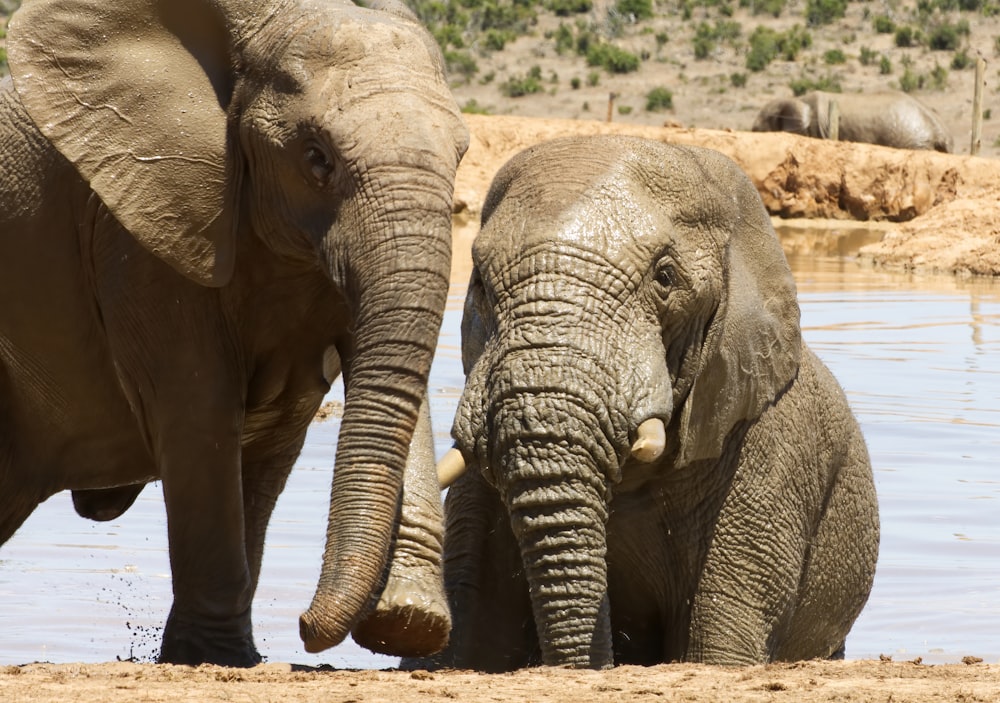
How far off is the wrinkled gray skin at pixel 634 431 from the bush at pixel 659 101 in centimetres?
3803

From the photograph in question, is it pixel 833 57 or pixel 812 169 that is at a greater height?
pixel 812 169

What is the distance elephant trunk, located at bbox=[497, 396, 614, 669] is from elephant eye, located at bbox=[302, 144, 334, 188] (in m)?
0.76

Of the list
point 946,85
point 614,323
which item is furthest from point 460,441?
point 946,85

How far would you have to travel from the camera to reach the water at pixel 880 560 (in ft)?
24.2

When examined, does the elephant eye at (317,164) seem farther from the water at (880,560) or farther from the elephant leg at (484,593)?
the water at (880,560)

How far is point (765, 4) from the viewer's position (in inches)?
2195

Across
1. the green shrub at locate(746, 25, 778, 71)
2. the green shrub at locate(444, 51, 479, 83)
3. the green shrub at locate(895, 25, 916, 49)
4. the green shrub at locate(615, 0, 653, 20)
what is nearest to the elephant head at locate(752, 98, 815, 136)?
the green shrub at locate(746, 25, 778, 71)

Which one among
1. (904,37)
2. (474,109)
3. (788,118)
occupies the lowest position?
(904,37)

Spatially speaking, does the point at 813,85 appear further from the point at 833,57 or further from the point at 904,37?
the point at 904,37

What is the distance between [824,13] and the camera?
54156 mm

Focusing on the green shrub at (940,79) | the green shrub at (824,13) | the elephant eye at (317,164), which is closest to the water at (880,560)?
the elephant eye at (317,164)

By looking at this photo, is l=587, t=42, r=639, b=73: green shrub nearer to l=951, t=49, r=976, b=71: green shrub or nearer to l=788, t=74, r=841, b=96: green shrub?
l=788, t=74, r=841, b=96: green shrub

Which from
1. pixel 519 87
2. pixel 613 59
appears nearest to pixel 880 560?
pixel 519 87

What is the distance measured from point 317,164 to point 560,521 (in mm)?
1100
